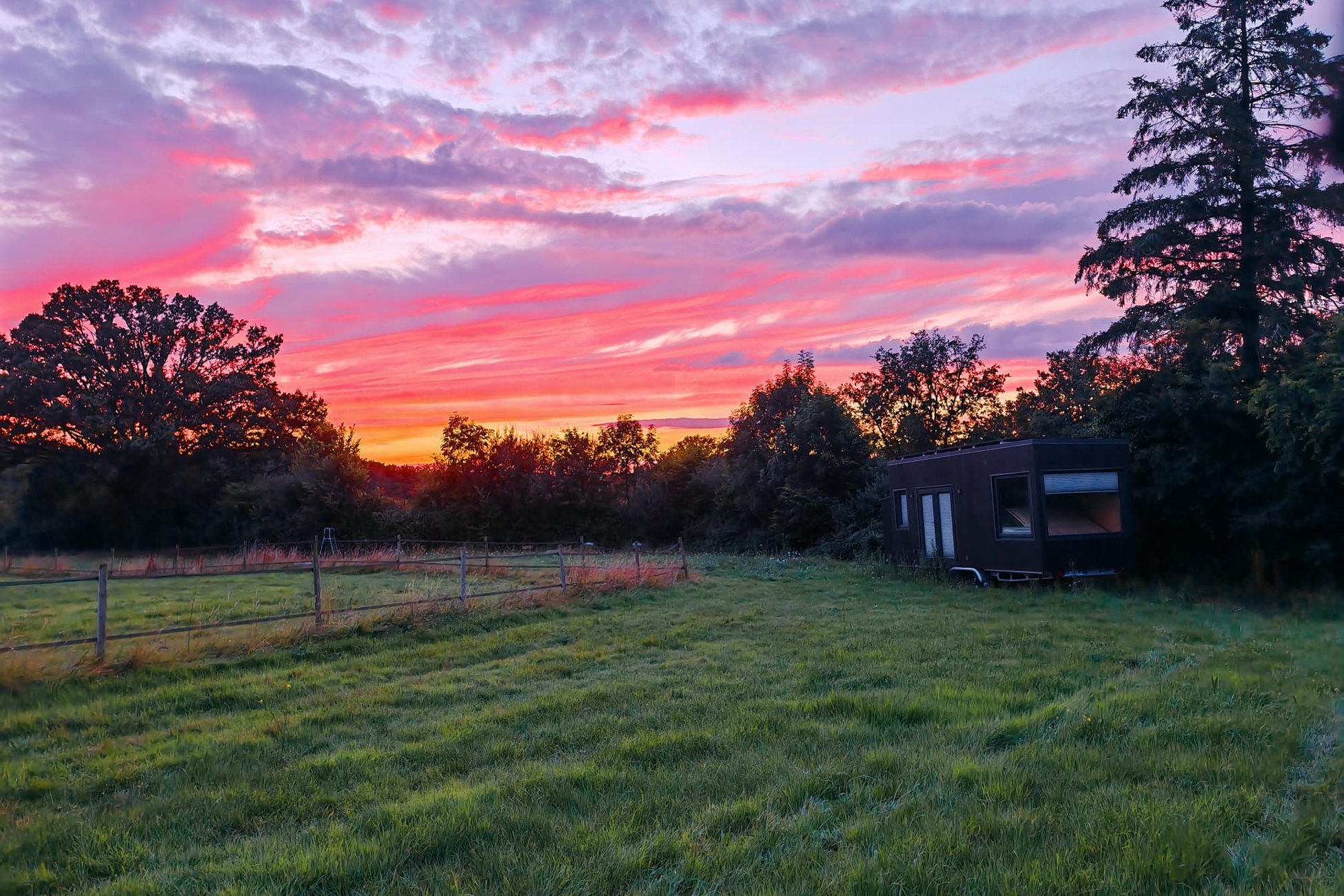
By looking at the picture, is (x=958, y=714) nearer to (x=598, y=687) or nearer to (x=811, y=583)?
(x=598, y=687)

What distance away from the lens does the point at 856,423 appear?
34.2 meters

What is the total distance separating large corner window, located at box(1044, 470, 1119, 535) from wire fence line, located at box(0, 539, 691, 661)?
7782 mm

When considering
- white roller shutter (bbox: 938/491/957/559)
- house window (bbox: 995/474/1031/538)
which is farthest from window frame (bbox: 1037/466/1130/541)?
white roller shutter (bbox: 938/491/957/559)

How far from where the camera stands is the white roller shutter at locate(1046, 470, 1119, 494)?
48.6ft

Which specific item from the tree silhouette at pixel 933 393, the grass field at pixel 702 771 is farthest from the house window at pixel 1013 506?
the tree silhouette at pixel 933 393

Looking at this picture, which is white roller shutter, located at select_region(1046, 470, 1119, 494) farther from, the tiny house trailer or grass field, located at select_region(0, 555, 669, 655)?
grass field, located at select_region(0, 555, 669, 655)

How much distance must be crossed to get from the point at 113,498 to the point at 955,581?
3625cm

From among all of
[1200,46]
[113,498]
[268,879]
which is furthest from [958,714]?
[113,498]

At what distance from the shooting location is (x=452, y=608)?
41.4ft

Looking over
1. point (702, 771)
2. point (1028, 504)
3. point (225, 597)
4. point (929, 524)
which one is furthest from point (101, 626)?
point (929, 524)

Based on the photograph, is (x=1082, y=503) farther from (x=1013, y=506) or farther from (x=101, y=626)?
(x=101, y=626)

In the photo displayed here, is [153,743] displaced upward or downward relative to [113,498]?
downward

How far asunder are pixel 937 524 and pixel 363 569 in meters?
15.2

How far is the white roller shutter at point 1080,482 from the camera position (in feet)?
48.6
